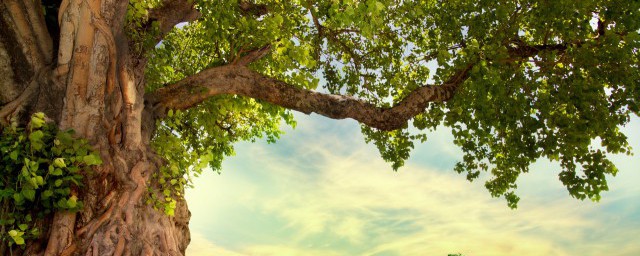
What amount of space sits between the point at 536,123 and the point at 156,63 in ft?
27.8

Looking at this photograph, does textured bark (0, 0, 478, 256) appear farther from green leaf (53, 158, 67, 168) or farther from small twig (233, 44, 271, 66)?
small twig (233, 44, 271, 66)

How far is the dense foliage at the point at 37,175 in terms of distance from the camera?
6215 millimetres

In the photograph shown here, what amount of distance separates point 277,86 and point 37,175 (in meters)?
5.10

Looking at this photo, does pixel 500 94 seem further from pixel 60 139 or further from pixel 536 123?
pixel 60 139

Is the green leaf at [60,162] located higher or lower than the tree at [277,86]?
lower

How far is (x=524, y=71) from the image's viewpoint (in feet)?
35.3

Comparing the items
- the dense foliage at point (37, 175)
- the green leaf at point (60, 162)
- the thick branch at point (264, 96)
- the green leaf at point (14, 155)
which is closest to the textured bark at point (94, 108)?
the dense foliage at point (37, 175)

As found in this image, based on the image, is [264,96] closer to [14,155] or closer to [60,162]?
[60,162]

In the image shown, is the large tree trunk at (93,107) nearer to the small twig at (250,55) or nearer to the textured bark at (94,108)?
the textured bark at (94,108)

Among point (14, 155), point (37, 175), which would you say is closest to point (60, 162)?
point (37, 175)

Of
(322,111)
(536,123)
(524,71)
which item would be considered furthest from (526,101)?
(322,111)

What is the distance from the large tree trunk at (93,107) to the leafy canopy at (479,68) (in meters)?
0.91

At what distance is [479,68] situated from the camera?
31.6 ft

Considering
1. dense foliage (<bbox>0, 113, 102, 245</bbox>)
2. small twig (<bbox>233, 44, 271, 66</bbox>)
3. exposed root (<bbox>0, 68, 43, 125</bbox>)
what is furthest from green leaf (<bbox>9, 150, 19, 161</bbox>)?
small twig (<bbox>233, 44, 271, 66</bbox>)
